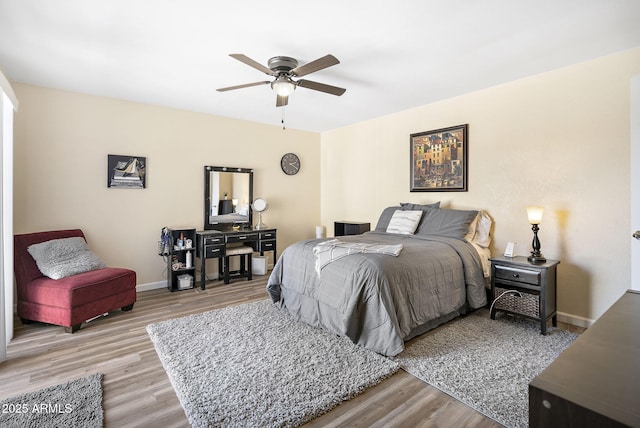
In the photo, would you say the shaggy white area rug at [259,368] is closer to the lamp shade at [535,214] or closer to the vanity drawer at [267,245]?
the vanity drawer at [267,245]

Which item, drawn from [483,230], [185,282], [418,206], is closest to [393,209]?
[418,206]

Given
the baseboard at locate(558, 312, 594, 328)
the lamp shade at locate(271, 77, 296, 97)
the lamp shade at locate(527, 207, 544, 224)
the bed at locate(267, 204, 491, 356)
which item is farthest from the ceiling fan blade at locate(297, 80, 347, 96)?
the baseboard at locate(558, 312, 594, 328)

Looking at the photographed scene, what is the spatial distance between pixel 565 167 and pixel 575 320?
154 centimetres

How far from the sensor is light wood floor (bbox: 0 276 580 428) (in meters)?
1.82

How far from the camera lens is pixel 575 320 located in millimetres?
3178

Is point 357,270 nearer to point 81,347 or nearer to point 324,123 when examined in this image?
point 81,347

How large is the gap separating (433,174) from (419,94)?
1.07 metres

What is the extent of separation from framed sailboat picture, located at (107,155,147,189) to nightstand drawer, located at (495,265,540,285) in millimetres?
4512

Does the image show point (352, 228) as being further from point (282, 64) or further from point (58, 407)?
point (58, 407)

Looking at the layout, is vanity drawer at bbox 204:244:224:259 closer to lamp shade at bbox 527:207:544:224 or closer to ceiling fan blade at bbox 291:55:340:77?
ceiling fan blade at bbox 291:55:340:77

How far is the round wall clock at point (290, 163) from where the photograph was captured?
18.9 feet

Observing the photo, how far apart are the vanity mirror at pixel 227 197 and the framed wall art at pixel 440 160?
8.78ft

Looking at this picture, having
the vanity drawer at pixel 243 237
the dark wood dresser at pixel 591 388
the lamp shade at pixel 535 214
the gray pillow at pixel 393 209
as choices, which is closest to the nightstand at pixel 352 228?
the gray pillow at pixel 393 209

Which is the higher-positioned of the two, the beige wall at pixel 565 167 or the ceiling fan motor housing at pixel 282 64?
the ceiling fan motor housing at pixel 282 64
